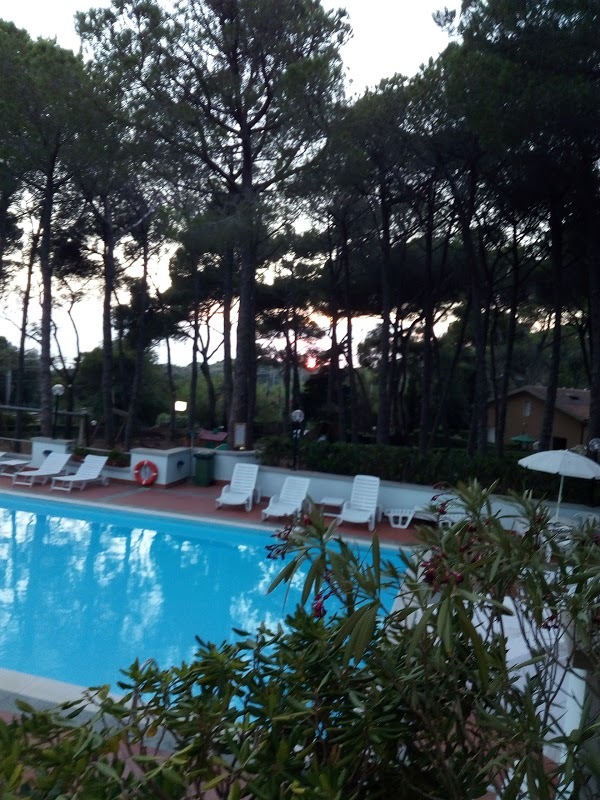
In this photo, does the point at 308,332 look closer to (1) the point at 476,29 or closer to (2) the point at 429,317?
(2) the point at 429,317

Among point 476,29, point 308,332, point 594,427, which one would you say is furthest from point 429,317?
point 308,332

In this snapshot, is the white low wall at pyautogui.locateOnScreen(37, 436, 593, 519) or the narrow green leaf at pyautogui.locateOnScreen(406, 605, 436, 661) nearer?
the narrow green leaf at pyautogui.locateOnScreen(406, 605, 436, 661)

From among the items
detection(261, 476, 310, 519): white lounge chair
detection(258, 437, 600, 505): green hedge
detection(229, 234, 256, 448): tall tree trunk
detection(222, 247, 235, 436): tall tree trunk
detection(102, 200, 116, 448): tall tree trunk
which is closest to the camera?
detection(261, 476, 310, 519): white lounge chair

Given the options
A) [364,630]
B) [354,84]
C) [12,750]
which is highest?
[354,84]

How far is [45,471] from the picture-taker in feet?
43.4

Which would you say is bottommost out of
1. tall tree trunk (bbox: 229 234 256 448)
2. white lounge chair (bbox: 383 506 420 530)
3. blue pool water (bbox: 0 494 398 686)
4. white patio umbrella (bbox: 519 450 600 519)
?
blue pool water (bbox: 0 494 398 686)

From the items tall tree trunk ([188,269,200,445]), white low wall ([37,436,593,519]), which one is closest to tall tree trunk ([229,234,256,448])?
white low wall ([37,436,593,519])

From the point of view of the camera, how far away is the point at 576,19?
976cm

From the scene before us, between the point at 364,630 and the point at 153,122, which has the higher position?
the point at 153,122

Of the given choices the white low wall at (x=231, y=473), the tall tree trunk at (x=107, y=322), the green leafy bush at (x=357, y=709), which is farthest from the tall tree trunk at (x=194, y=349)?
the green leafy bush at (x=357, y=709)

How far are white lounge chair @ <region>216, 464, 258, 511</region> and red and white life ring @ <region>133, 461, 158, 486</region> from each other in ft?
6.36

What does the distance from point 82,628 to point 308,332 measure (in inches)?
709

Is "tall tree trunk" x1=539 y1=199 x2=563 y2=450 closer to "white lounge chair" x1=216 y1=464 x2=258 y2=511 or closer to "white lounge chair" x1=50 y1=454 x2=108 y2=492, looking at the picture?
"white lounge chair" x1=216 y1=464 x2=258 y2=511

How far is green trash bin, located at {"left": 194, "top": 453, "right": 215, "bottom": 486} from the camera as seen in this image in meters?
13.7
